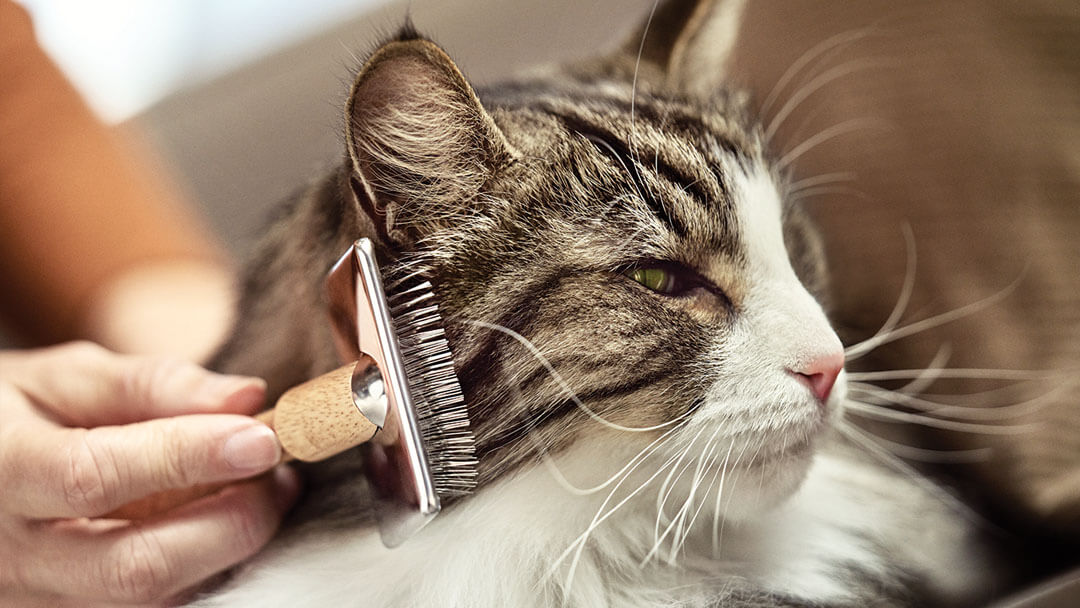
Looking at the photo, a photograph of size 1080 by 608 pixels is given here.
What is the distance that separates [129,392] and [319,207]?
0.70 ft

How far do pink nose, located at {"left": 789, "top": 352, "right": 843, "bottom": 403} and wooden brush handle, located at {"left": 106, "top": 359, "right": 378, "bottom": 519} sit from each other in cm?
29

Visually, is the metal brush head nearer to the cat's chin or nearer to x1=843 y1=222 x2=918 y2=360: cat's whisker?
the cat's chin

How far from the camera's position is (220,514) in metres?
0.55

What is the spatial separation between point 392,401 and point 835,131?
0.47m

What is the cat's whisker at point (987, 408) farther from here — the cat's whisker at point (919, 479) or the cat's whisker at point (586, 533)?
the cat's whisker at point (586, 533)

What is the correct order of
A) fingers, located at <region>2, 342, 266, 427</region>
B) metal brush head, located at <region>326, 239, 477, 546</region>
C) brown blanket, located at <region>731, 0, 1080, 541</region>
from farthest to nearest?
brown blanket, located at <region>731, 0, 1080, 541</region> → fingers, located at <region>2, 342, 266, 427</region> → metal brush head, located at <region>326, 239, 477, 546</region>

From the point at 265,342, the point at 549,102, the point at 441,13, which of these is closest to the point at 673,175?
the point at 549,102

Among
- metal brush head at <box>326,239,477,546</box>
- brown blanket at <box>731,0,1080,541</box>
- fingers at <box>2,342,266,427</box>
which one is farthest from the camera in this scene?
brown blanket at <box>731,0,1080,541</box>

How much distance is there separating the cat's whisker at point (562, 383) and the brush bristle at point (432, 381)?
0.11 ft

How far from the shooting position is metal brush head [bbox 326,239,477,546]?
44 cm

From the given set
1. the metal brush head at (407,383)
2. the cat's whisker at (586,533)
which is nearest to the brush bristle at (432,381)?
the metal brush head at (407,383)

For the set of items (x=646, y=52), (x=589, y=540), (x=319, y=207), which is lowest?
(x=589, y=540)

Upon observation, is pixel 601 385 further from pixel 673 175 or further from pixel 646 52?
pixel 646 52

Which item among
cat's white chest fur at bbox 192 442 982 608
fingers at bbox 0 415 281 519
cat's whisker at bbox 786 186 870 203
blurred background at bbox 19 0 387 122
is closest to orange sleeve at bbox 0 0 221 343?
blurred background at bbox 19 0 387 122
